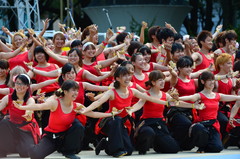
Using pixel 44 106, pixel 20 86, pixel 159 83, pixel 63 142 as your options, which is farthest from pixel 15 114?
pixel 159 83

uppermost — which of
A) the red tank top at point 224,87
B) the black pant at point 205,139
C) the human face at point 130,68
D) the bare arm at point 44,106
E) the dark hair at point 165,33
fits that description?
the dark hair at point 165,33

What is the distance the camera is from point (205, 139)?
851 centimetres

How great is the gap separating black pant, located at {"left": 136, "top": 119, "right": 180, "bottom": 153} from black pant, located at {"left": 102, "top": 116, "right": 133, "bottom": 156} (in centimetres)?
24

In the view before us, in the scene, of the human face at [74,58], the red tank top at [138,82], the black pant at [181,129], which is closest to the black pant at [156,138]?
the black pant at [181,129]

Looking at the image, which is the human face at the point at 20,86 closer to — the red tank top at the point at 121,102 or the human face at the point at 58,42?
the red tank top at the point at 121,102

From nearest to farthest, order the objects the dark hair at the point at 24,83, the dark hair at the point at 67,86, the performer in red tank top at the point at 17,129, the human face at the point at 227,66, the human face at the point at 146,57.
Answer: the dark hair at the point at 67,86 → the dark hair at the point at 24,83 → the performer in red tank top at the point at 17,129 → the human face at the point at 227,66 → the human face at the point at 146,57

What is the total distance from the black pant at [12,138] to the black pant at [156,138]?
1.48 metres

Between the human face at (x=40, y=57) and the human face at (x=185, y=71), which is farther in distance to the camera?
the human face at (x=40, y=57)

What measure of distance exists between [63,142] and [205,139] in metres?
1.98

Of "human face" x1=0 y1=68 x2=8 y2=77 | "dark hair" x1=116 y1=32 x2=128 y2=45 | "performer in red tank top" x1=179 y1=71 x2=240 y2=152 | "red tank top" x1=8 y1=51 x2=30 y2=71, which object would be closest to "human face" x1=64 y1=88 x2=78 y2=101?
"human face" x1=0 y1=68 x2=8 y2=77

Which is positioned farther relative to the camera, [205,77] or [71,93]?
[205,77]

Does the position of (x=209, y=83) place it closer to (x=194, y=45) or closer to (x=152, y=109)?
(x=152, y=109)

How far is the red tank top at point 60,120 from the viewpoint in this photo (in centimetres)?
785

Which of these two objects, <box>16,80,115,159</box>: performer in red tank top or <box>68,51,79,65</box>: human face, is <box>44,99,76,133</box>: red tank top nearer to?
<box>16,80,115,159</box>: performer in red tank top
